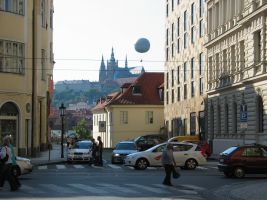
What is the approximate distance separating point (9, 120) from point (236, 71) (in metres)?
18.4

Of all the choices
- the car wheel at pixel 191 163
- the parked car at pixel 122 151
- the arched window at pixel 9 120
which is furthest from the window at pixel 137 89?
the car wheel at pixel 191 163

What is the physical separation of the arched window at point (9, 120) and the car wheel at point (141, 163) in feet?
39.8

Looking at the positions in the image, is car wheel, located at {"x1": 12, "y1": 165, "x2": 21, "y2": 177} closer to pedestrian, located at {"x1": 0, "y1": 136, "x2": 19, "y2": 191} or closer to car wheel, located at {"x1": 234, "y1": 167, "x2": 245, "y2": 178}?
pedestrian, located at {"x1": 0, "y1": 136, "x2": 19, "y2": 191}

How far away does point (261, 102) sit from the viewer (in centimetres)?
4422

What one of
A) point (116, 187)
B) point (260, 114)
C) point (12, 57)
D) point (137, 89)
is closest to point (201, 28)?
point (260, 114)

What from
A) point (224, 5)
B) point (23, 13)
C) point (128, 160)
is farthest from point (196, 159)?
point (224, 5)

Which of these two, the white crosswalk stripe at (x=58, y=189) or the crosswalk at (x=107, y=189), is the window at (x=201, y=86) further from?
the white crosswalk stripe at (x=58, y=189)

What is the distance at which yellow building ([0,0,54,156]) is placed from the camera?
1662 inches

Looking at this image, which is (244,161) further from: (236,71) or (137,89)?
(137,89)

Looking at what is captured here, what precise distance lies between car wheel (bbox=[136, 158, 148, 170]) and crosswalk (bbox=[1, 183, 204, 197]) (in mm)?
10123

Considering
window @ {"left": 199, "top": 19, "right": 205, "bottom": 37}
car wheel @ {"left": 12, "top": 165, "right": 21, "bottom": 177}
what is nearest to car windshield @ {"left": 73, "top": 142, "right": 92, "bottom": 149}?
car wheel @ {"left": 12, "top": 165, "right": 21, "bottom": 177}

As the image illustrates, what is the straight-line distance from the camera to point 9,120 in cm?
4262

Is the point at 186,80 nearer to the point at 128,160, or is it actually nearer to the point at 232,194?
the point at 128,160

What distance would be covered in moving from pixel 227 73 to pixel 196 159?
67.4 ft
